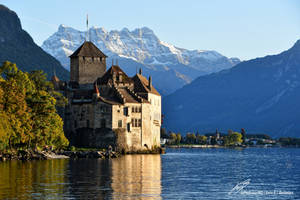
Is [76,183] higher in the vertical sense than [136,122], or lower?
lower

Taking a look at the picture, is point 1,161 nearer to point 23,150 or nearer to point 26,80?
point 23,150

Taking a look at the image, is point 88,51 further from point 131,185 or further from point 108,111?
point 131,185

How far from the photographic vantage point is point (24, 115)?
11819cm

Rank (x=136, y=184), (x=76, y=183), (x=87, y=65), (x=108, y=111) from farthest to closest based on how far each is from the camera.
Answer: (x=87, y=65) → (x=108, y=111) → (x=136, y=184) → (x=76, y=183)

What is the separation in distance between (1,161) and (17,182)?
129ft

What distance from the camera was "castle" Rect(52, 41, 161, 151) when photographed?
160375 millimetres

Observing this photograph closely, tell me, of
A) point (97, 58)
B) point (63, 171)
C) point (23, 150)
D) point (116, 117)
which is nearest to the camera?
point (63, 171)

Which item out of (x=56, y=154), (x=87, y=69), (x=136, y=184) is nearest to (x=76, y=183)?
(x=136, y=184)

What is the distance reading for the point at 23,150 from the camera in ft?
402

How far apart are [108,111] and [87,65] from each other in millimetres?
24439

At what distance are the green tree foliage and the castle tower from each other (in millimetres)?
33891

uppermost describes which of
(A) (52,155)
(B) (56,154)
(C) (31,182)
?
(B) (56,154)

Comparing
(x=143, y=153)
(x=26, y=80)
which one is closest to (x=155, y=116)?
(x=143, y=153)

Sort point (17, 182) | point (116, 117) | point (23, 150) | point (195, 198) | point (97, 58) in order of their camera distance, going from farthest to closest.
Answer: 1. point (97, 58)
2. point (116, 117)
3. point (23, 150)
4. point (17, 182)
5. point (195, 198)
